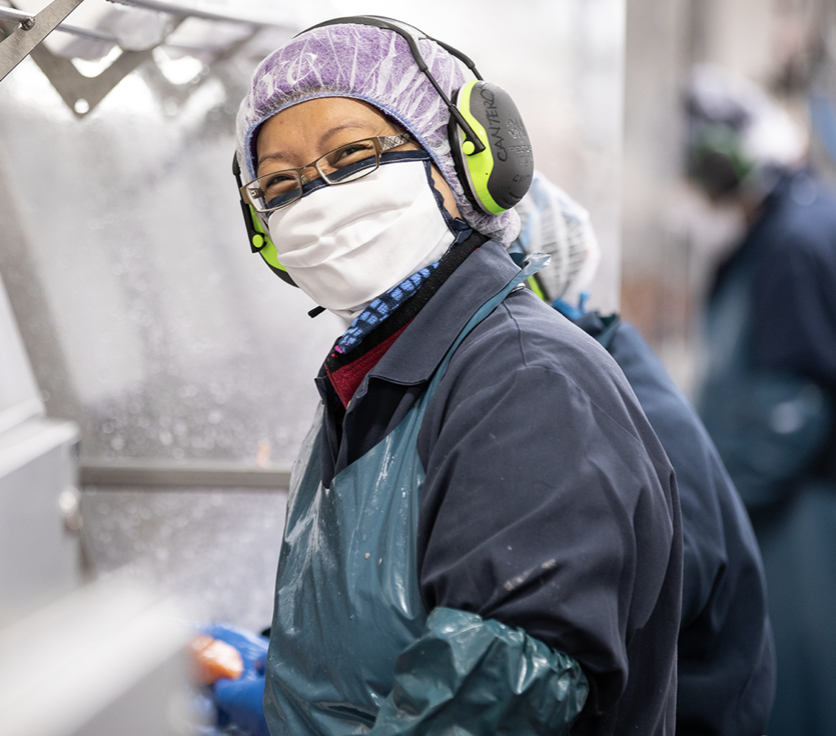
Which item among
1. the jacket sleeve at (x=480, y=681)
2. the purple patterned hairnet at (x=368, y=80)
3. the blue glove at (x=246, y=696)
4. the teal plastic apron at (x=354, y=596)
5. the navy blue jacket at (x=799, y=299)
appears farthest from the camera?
the navy blue jacket at (x=799, y=299)

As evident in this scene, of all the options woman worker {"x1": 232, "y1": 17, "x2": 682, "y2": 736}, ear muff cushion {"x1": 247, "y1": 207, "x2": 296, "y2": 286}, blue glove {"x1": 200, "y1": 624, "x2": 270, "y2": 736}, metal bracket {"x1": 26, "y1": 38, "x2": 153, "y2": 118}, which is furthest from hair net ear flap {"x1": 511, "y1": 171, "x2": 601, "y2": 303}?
blue glove {"x1": 200, "y1": 624, "x2": 270, "y2": 736}

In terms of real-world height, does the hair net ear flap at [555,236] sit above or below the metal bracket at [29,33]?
below

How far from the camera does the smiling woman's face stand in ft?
3.20

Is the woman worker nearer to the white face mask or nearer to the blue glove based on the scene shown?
the white face mask

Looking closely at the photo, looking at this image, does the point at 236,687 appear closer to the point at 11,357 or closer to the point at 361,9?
the point at 11,357

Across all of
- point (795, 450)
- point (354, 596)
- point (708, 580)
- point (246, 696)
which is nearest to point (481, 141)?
point (354, 596)

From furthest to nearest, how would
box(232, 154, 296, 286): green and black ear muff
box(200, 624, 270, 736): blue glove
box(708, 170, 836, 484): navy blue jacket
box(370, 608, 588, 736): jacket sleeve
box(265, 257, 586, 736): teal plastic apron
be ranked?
1. box(708, 170, 836, 484): navy blue jacket
2. box(200, 624, 270, 736): blue glove
3. box(232, 154, 296, 286): green and black ear muff
4. box(265, 257, 586, 736): teal plastic apron
5. box(370, 608, 588, 736): jacket sleeve

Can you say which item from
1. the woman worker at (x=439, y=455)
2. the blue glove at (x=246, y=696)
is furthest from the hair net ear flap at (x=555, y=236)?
the blue glove at (x=246, y=696)

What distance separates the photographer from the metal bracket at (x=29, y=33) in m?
1.05

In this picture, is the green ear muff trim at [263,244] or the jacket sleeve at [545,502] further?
the green ear muff trim at [263,244]

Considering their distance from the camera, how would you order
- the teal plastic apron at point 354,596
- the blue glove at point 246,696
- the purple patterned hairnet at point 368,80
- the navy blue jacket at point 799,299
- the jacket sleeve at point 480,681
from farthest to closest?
the navy blue jacket at point 799,299 → the blue glove at point 246,696 → the purple patterned hairnet at point 368,80 → the teal plastic apron at point 354,596 → the jacket sleeve at point 480,681

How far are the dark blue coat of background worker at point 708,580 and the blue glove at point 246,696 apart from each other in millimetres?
682

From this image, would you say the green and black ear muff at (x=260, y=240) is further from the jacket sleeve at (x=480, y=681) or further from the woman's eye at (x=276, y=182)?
the jacket sleeve at (x=480, y=681)

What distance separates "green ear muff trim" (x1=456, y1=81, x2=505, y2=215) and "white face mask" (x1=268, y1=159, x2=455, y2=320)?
0.05 m
